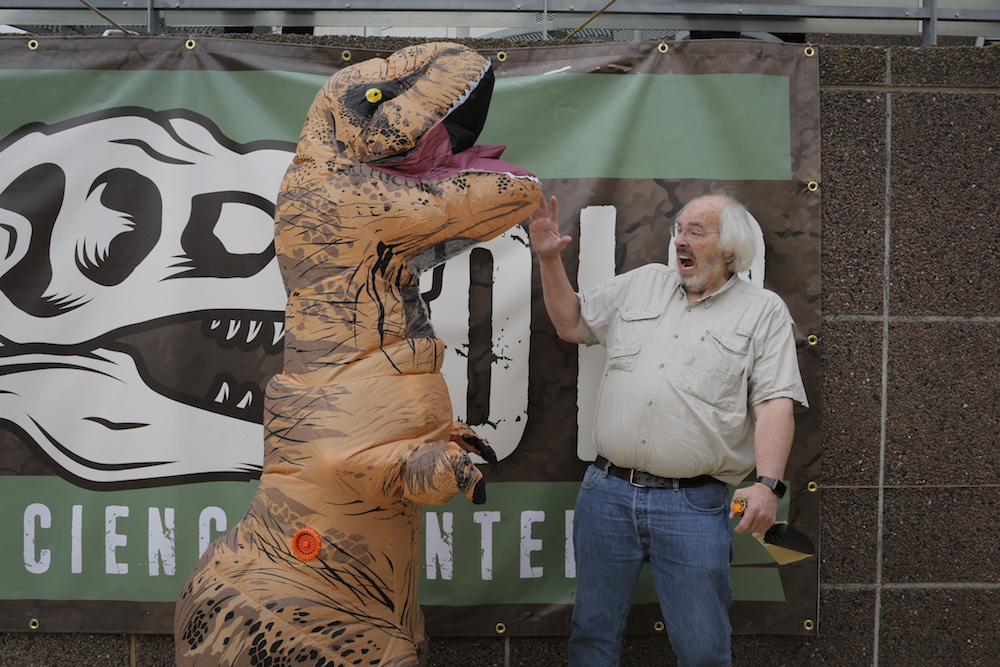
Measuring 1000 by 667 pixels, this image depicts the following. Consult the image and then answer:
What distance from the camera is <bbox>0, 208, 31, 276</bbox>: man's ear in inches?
95.8

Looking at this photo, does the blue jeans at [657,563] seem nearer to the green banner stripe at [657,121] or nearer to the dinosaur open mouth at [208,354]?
the green banner stripe at [657,121]

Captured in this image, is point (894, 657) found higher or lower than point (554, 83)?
lower

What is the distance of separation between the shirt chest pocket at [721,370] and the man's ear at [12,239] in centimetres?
233

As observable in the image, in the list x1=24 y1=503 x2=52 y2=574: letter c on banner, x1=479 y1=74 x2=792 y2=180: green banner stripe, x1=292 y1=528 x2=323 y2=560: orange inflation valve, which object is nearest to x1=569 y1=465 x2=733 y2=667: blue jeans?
x1=292 y1=528 x2=323 y2=560: orange inflation valve

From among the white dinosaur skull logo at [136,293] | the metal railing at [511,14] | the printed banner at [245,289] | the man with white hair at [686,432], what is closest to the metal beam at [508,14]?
the metal railing at [511,14]

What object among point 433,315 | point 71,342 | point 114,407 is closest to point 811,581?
point 433,315

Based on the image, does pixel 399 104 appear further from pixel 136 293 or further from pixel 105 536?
pixel 105 536

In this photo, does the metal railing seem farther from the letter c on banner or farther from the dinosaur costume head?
the letter c on banner

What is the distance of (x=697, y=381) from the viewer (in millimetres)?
1943

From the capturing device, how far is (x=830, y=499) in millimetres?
2471

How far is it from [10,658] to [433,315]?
78.1 inches

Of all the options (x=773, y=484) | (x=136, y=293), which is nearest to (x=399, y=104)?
(x=773, y=484)

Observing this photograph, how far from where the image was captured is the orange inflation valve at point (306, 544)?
53.4 inches

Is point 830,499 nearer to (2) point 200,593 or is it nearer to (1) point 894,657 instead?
(1) point 894,657
